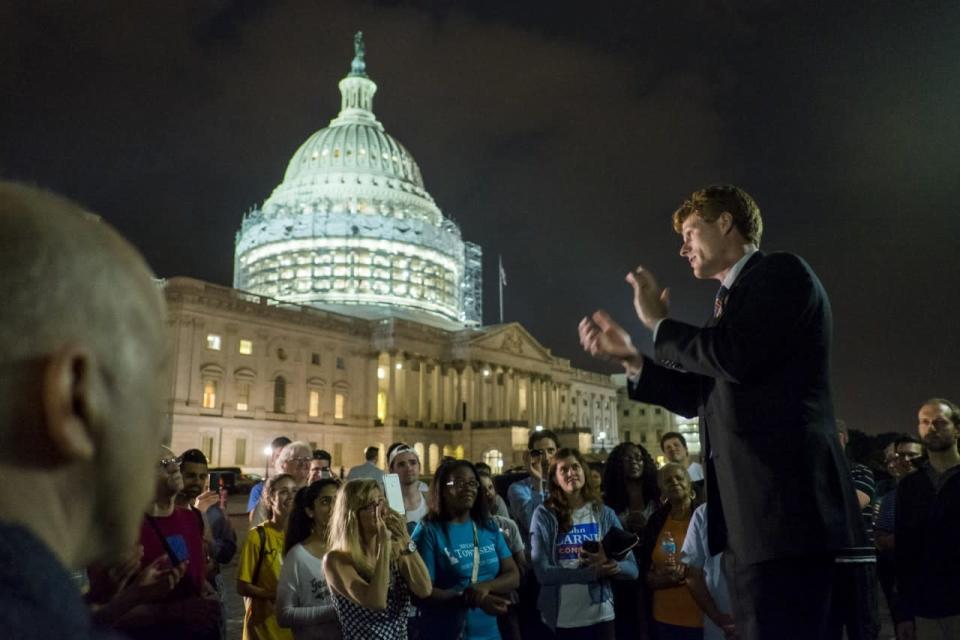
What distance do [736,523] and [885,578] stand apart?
7147 mm

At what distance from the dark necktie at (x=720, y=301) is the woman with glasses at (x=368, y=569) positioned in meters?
3.39

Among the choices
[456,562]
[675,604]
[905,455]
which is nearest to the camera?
[456,562]

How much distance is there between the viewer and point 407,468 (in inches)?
377

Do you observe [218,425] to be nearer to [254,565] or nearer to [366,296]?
[366,296]

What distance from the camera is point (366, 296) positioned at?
77.6 m

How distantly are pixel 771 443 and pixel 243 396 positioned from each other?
56.6 m

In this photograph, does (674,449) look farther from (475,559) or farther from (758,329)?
(758,329)

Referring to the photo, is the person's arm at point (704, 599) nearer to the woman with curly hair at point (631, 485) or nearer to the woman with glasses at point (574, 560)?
the woman with glasses at point (574, 560)

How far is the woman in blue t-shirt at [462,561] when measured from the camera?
6250mm

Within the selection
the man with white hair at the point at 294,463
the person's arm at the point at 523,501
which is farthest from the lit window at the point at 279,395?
the man with white hair at the point at 294,463

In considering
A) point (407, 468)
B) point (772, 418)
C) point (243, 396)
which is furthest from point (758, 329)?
point (243, 396)

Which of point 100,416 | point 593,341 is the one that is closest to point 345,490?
point 593,341

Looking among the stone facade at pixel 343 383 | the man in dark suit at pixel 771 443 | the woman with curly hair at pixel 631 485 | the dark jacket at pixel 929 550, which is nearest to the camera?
the man in dark suit at pixel 771 443

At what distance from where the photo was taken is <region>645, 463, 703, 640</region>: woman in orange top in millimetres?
6711
